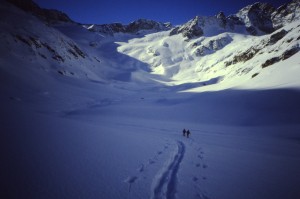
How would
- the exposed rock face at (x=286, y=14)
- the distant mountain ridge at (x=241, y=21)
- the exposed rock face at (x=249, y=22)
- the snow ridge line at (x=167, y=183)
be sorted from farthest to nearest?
the exposed rock face at (x=286, y=14) → the exposed rock face at (x=249, y=22) → the distant mountain ridge at (x=241, y=21) → the snow ridge line at (x=167, y=183)

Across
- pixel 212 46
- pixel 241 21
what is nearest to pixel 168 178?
pixel 212 46

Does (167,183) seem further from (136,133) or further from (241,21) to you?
(241,21)

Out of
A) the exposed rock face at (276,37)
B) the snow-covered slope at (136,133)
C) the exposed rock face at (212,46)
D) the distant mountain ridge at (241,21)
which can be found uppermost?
the distant mountain ridge at (241,21)

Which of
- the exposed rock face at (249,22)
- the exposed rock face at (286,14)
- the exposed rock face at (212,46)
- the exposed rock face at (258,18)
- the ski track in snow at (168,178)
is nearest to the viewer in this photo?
the ski track in snow at (168,178)

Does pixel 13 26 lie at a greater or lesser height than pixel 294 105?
greater

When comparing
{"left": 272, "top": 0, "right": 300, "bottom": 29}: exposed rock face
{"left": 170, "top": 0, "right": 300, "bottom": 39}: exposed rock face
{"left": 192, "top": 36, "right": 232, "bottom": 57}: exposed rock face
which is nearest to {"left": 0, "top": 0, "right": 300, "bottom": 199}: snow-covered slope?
{"left": 192, "top": 36, "right": 232, "bottom": 57}: exposed rock face

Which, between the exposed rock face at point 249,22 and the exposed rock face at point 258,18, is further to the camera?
the exposed rock face at point 258,18

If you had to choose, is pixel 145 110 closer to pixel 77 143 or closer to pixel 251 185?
pixel 77 143

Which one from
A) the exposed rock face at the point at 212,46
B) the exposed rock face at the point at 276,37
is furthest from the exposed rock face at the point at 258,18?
the exposed rock face at the point at 276,37

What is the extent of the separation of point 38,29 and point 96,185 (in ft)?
272

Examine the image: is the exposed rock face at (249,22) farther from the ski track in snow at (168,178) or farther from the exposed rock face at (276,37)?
the ski track in snow at (168,178)

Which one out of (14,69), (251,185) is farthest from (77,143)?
(14,69)

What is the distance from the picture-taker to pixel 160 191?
525 cm

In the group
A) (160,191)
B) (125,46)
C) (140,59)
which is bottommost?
(160,191)
